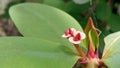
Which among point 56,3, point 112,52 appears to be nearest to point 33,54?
point 112,52

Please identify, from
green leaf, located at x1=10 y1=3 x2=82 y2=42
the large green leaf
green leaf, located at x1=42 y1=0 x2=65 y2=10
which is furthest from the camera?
green leaf, located at x1=42 y1=0 x2=65 y2=10

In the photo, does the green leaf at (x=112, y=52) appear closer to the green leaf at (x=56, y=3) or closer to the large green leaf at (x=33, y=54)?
the large green leaf at (x=33, y=54)

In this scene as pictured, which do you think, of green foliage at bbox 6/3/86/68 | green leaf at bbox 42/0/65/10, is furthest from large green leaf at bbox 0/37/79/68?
green leaf at bbox 42/0/65/10

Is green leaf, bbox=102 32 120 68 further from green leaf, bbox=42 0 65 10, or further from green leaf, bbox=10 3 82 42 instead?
green leaf, bbox=42 0 65 10

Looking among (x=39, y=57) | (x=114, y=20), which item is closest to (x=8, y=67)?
(x=39, y=57)

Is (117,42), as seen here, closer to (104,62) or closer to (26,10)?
(104,62)

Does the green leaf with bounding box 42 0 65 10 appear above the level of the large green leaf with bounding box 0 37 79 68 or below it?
below
